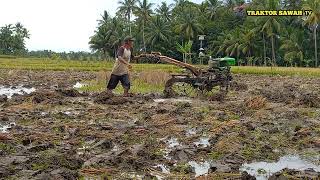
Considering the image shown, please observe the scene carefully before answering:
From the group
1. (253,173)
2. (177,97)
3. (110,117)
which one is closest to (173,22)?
(177,97)

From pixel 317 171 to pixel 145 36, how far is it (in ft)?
206

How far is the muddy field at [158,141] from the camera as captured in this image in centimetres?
516

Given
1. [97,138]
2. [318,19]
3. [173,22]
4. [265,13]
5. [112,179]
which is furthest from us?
[173,22]

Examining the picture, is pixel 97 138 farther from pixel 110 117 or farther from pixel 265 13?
pixel 265 13

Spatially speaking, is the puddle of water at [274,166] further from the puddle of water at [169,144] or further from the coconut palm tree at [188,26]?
the coconut palm tree at [188,26]

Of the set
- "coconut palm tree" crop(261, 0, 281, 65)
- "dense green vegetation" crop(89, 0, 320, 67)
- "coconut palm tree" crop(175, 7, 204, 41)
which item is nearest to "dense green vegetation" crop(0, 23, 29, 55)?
"dense green vegetation" crop(89, 0, 320, 67)

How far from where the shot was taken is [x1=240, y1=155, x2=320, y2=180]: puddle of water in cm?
517

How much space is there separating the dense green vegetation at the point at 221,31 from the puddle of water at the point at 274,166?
46.6 meters

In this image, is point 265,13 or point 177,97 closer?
point 177,97

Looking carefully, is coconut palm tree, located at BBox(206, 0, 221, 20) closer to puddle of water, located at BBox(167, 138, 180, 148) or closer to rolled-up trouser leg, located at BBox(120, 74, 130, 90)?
rolled-up trouser leg, located at BBox(120, 74, 130, 90)

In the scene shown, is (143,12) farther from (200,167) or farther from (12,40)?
(200,167)

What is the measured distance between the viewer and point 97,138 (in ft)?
23.1

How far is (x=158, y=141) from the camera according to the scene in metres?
6.85

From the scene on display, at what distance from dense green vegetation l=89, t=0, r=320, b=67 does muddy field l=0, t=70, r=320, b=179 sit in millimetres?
43186
